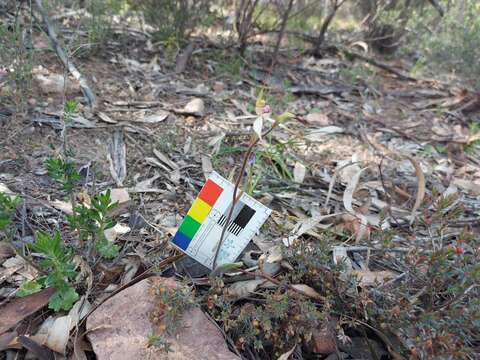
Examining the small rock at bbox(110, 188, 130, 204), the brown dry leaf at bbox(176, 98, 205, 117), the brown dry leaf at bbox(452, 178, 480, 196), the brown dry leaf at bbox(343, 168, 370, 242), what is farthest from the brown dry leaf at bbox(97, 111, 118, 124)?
the brown dry leaf at bbox(452, 178, 480, 196)

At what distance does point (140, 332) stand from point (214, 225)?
1.60 ft

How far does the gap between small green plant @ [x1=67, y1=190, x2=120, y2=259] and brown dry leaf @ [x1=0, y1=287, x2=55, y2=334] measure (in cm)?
23

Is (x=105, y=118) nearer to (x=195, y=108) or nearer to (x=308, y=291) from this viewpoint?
(x=195, y=108)

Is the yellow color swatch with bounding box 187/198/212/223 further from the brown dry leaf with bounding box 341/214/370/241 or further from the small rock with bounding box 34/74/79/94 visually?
the small rock with bounding box 34/74/79/94

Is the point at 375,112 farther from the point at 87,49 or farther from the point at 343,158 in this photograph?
the point at 87,49

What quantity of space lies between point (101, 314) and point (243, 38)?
3.08 metres

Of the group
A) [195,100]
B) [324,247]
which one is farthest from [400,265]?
[195,100]

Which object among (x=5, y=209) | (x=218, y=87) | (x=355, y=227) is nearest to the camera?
(x=5, y=209)

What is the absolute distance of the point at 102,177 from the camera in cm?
236

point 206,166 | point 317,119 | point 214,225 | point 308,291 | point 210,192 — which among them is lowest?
point 317,119

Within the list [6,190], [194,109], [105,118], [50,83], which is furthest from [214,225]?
[50,83]

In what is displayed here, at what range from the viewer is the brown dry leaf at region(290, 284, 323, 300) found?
1.73 m

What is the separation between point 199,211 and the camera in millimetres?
1807

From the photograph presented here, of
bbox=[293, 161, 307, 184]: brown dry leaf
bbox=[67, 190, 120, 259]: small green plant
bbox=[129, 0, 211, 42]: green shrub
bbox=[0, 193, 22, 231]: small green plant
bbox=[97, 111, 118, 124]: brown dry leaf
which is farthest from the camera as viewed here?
bbox=[129, 0, 211, 42]: green shrub
